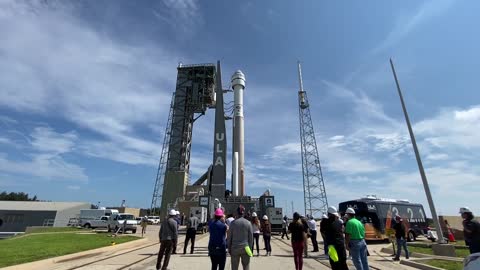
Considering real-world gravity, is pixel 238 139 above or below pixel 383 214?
above

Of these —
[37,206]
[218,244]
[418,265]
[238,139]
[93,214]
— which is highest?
[238,139]

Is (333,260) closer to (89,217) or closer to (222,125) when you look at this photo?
(222,125)

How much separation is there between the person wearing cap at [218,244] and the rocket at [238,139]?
1341 inches

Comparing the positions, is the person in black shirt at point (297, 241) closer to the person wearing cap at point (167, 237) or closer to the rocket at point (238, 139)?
the person wearing cap at point (167, 237)

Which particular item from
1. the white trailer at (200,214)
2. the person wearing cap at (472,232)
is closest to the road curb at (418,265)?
the person wearing cap at (472,232)

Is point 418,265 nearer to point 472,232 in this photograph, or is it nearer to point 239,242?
point 472,232

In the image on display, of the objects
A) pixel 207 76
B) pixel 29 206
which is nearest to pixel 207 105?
pixel 207 76

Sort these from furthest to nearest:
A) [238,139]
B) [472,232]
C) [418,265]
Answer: [238,139], [418,265], [472,232]

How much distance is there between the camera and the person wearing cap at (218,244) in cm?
637

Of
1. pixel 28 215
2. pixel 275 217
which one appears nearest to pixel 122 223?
pixel 275 217

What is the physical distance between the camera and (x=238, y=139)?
146 ft

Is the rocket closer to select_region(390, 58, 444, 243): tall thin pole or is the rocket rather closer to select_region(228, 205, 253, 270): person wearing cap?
select_region(390, 58, 444, 243): tall thin pole

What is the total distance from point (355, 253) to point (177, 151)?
5730 cm

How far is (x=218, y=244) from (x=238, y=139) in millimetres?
37971
